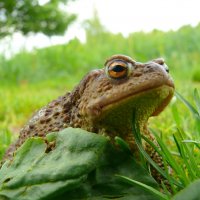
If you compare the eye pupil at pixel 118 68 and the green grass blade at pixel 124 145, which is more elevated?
the eye pupil at pixel 118 68

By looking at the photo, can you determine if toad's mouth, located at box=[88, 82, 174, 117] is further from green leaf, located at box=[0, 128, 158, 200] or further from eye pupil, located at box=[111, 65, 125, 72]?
green leaf, located at box=[0, 128, 158, 200]

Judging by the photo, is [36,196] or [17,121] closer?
[36,196]

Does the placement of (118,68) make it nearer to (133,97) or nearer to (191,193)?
(133,97)

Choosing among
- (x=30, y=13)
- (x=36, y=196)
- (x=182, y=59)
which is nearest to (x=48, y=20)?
(x=30, y=13)

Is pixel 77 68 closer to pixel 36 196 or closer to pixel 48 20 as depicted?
pixel 48 20

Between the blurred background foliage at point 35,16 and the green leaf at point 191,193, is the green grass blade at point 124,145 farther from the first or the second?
the blurred background foliage at point 35,16

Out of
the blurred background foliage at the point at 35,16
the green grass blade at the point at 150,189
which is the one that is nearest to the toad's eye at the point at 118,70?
the green grass blade at the point at 150,189

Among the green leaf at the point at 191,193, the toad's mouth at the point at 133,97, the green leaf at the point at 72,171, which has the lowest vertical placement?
the green leaf at the point at 191,193

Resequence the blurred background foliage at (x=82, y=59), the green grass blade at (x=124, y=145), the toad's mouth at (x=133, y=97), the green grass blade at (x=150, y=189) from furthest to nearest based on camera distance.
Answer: the blurred background foliage at (x=82, y=59), the toad's mouth at (x=133, y=97), the green grass blade at (x=124, y=145), the green grass blade at (x=150, y=189)

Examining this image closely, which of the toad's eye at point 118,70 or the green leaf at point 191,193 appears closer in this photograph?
the green leaf at point 191,193
